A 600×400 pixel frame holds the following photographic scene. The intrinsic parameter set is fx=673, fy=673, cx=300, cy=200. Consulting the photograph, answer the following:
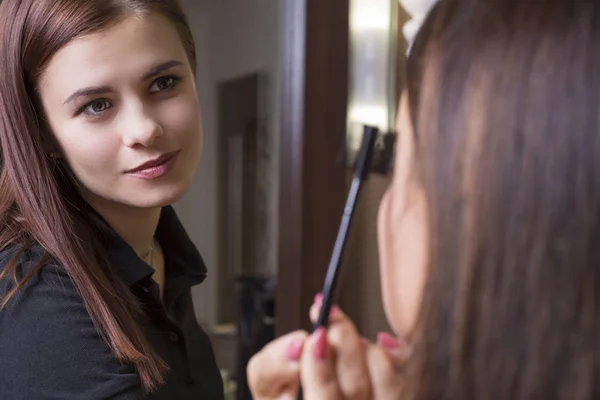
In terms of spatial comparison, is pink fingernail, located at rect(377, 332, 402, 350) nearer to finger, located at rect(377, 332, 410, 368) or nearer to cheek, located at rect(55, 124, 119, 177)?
finger, located at rect(377, 332, 410, 368)

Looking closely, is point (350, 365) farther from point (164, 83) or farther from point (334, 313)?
point (164, 83)

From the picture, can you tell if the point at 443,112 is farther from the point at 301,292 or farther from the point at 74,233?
the point at 301,292

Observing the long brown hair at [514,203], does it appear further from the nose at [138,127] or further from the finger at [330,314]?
the nose at [138,127]

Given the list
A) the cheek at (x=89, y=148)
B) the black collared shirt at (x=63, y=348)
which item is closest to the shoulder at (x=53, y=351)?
the black collared shirt at (x=63, y=348)

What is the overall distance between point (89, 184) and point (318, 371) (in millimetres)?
313

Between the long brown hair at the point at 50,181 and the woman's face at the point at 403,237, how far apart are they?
0.25m

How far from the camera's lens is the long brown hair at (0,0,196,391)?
21.5 inches

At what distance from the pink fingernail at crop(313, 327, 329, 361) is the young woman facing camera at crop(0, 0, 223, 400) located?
0.21 metres

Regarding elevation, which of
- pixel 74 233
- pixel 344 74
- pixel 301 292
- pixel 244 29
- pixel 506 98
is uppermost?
pixel 244 29

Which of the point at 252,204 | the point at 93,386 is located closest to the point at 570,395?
the point at 93,386

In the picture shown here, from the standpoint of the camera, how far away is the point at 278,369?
0.40m

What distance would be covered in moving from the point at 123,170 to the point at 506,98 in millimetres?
352

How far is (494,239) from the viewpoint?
1.10 ft

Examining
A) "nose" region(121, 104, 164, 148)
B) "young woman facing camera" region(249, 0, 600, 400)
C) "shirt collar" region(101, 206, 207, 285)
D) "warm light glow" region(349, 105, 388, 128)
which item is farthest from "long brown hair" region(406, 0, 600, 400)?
"warm light glow" region(349, 105, 388, 128)
